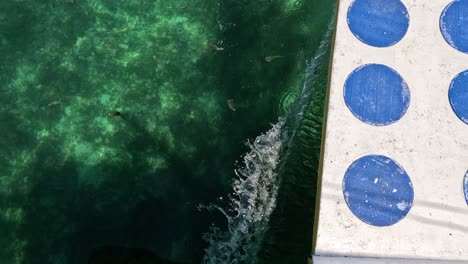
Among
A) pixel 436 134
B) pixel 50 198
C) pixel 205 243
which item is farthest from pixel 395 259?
pixel 50 198

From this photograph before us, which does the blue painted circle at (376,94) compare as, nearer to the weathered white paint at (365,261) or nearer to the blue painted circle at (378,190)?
the blue painted circle at (378,190)

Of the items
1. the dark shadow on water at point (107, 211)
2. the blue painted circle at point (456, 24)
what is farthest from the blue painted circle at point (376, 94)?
the dark shadow on water at point (107, 211)

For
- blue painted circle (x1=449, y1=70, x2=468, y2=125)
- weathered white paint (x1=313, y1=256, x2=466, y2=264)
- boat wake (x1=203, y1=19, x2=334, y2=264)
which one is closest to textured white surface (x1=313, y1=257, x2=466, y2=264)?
weathered white paint (x1=313, y1=256, x2=466, y2=264)

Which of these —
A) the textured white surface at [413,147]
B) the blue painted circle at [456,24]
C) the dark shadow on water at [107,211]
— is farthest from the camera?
the dark shadow on water at [107,211]

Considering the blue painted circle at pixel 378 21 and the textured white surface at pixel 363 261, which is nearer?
the textured white surface at pixel 363 261

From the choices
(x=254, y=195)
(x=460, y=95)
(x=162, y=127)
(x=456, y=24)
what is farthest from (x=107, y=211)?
(x=456, y=24)

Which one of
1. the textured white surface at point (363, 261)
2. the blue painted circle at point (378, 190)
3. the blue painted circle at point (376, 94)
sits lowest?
the textured white surface at point (363, 261)

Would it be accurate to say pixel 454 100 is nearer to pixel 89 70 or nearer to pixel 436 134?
pixel 436 134
